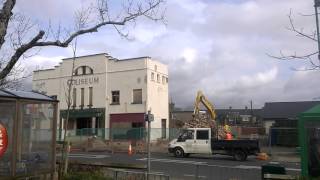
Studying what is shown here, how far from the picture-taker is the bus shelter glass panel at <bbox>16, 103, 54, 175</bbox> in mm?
11406

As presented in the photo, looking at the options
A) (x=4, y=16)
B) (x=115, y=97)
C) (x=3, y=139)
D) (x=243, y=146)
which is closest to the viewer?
(x=3, y=139)

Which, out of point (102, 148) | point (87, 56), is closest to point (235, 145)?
point (102, 148)

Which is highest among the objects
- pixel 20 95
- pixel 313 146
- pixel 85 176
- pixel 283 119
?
pixel 283 119

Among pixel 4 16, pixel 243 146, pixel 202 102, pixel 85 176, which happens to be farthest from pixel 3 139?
pixel 202 102

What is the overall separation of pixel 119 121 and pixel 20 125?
4606 centimetres

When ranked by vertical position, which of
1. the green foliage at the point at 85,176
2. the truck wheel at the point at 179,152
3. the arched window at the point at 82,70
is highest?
the arched window at the point at 82,70

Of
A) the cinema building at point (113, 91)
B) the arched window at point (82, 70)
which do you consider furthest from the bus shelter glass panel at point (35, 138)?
the arched window at point (82, 70)

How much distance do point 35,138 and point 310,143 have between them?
6.54 m

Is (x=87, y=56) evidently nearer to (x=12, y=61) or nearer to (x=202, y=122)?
(x=202, y=122)

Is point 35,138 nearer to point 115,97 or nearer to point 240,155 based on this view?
point 240,155

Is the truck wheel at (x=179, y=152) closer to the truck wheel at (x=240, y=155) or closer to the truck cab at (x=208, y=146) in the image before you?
the truck cab at (x=208, y=146)

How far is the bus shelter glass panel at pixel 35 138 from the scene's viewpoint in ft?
37.4

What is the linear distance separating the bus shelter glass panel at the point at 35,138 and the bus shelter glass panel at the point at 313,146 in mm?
6254

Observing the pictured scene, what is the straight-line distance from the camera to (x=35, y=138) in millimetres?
11945
